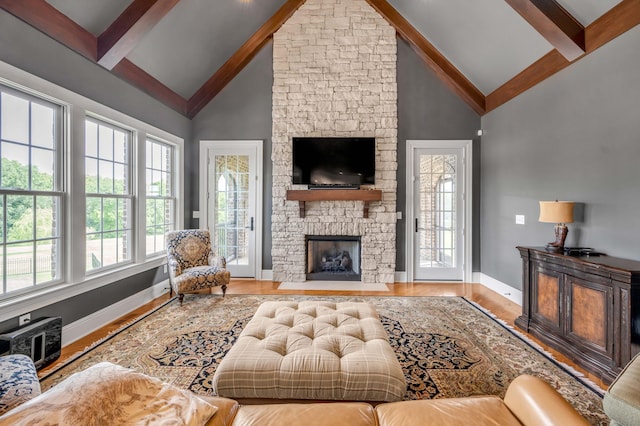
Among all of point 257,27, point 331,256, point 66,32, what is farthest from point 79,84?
point 331,256

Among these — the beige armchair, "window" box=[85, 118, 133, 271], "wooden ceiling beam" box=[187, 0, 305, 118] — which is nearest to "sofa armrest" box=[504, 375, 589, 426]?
the beige armchair

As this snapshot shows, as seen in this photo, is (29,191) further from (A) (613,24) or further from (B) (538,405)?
(A) (613,24)

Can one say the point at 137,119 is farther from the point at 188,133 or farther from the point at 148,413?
the point at 148,413

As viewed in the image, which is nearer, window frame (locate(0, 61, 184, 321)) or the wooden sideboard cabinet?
the wooden sideboard cabinet

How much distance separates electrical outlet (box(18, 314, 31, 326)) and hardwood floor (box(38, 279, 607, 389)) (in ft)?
1.36

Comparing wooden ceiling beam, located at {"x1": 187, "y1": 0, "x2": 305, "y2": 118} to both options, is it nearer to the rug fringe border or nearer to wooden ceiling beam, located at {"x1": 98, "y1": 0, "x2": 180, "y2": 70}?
wooden ceiling beam, located at {"x1": 98, "y1": 0, "x2": 180, "y2": 70}

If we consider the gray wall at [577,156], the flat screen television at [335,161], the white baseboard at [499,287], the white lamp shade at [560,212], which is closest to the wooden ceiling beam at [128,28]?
the flat screen television at [335,161]

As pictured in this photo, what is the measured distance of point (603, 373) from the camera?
2.27 m

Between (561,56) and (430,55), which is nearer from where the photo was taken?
(561,56)

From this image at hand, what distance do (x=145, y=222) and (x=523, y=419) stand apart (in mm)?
4251

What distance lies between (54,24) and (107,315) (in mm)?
2818

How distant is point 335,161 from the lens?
4.88 metres

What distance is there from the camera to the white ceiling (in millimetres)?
3074

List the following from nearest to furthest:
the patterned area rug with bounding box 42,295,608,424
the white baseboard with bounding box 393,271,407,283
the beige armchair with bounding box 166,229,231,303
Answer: the patterned area rug with bounding box 42,295,608,424 < the beige armchair with bounding box 166,229,231,303 < the white baseboard with bounding box 393,271,407,283
